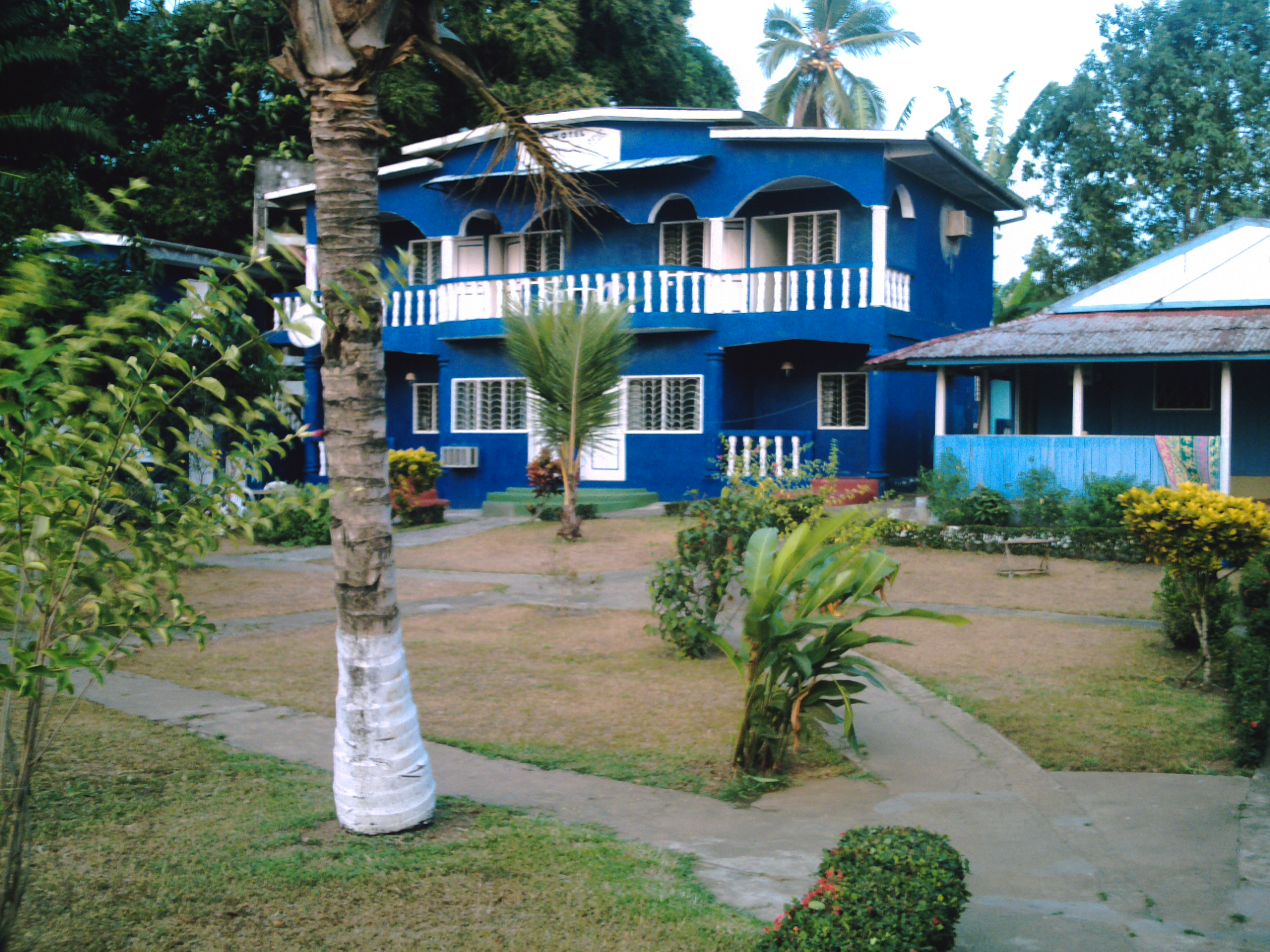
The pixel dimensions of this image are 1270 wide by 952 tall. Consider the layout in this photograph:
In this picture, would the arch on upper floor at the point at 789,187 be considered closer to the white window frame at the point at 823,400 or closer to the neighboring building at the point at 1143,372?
the white window frame at the point at 823,400

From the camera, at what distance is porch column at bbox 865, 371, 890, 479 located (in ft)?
65.4

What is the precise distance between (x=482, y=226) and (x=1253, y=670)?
1991 cm

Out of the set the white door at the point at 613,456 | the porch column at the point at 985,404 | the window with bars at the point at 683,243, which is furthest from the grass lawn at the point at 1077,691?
the window with bars at the point at 683,243

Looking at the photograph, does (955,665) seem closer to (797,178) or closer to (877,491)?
(877,491)

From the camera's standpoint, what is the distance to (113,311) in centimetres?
363

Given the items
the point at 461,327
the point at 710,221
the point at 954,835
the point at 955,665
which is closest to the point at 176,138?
the point at 461,327

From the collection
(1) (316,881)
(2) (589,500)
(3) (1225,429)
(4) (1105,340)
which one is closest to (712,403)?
(2) (589,500)

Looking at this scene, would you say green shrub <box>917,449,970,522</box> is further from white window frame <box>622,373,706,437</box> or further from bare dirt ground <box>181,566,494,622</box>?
bare dirt ground <box>181,566,494,622</box>

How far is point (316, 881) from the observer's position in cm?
450

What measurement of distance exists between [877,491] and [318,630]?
454 inches

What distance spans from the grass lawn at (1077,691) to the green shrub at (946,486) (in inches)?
231

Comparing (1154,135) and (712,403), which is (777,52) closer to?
(1154,135)

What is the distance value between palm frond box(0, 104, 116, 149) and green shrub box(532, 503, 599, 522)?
11.8 metres

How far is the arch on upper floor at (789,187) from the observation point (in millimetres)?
19906
